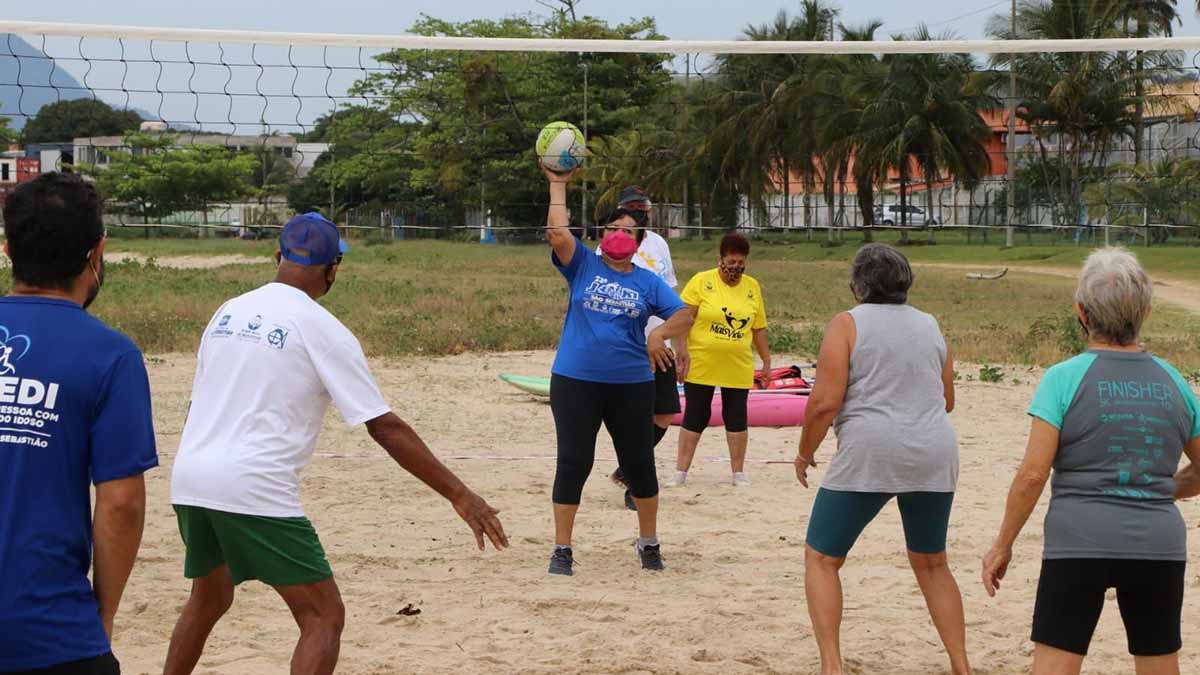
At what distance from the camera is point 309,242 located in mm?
3609

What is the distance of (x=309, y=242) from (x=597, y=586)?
248cm

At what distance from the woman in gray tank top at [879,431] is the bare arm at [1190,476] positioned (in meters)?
0.71

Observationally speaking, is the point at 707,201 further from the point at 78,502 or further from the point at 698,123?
the point at 78,502

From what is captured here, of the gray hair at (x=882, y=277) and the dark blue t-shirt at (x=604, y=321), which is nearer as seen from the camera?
the gray hair at (x=882, y=277)

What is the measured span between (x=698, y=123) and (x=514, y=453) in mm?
15531

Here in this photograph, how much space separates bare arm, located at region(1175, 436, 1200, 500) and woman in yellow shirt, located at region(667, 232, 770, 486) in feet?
12.7

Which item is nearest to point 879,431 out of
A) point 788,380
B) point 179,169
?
point 788,380

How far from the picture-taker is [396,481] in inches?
305

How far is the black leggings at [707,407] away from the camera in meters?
7.39

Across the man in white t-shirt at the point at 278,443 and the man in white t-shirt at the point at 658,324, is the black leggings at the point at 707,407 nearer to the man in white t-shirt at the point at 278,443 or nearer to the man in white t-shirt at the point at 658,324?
the man in white t-shirt at the point at 658,324

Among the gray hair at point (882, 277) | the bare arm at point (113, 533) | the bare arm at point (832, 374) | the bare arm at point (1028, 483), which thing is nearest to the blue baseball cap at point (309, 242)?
the bare arm at point (113, 533)

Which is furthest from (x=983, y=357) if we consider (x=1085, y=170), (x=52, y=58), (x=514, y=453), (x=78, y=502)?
(x=1085, y=170)

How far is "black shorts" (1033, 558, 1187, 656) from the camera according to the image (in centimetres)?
330

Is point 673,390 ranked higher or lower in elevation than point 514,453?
higher
